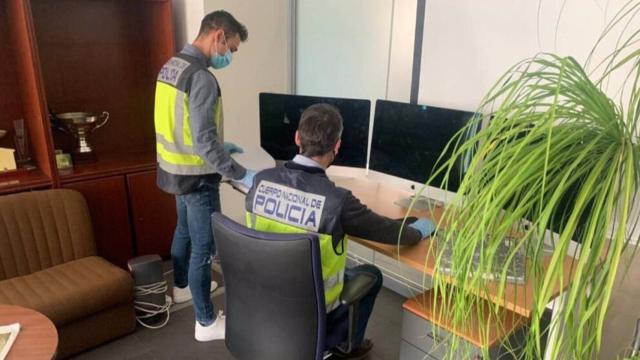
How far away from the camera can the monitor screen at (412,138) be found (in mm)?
1923

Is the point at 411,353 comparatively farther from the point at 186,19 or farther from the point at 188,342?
the point at 186,19

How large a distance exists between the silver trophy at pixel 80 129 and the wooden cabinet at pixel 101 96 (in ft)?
0.22

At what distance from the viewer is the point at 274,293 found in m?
1.48

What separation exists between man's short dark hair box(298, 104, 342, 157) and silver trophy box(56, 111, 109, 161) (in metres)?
1.81

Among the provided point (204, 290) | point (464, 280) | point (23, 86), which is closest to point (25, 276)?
point (204, 290)

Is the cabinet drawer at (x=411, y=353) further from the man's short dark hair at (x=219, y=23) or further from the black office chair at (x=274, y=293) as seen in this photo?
the man's short dark hair at (x=219, y=23)

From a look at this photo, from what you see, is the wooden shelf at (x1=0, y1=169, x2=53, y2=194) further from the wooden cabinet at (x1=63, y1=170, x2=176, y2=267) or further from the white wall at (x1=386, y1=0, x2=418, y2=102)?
the white wall at (x1=386, y1=0, x2=418, y2=102)

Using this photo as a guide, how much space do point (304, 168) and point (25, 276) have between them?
63.8 inches

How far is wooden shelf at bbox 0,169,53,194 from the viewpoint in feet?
7.95

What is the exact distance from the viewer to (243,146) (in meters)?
3.35

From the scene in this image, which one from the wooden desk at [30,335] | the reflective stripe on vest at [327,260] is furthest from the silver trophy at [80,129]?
the reflective stripe on vest at [327,260]

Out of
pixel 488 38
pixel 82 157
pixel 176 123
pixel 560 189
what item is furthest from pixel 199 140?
pixel 560 189

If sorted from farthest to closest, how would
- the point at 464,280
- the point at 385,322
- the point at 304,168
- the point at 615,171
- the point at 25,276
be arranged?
1. the point at 385,322
2. the point at 25,276
3. the point at 304,168
4. the point at 464,280
5. the point at 615,171

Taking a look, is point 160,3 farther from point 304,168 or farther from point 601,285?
point 601,285
